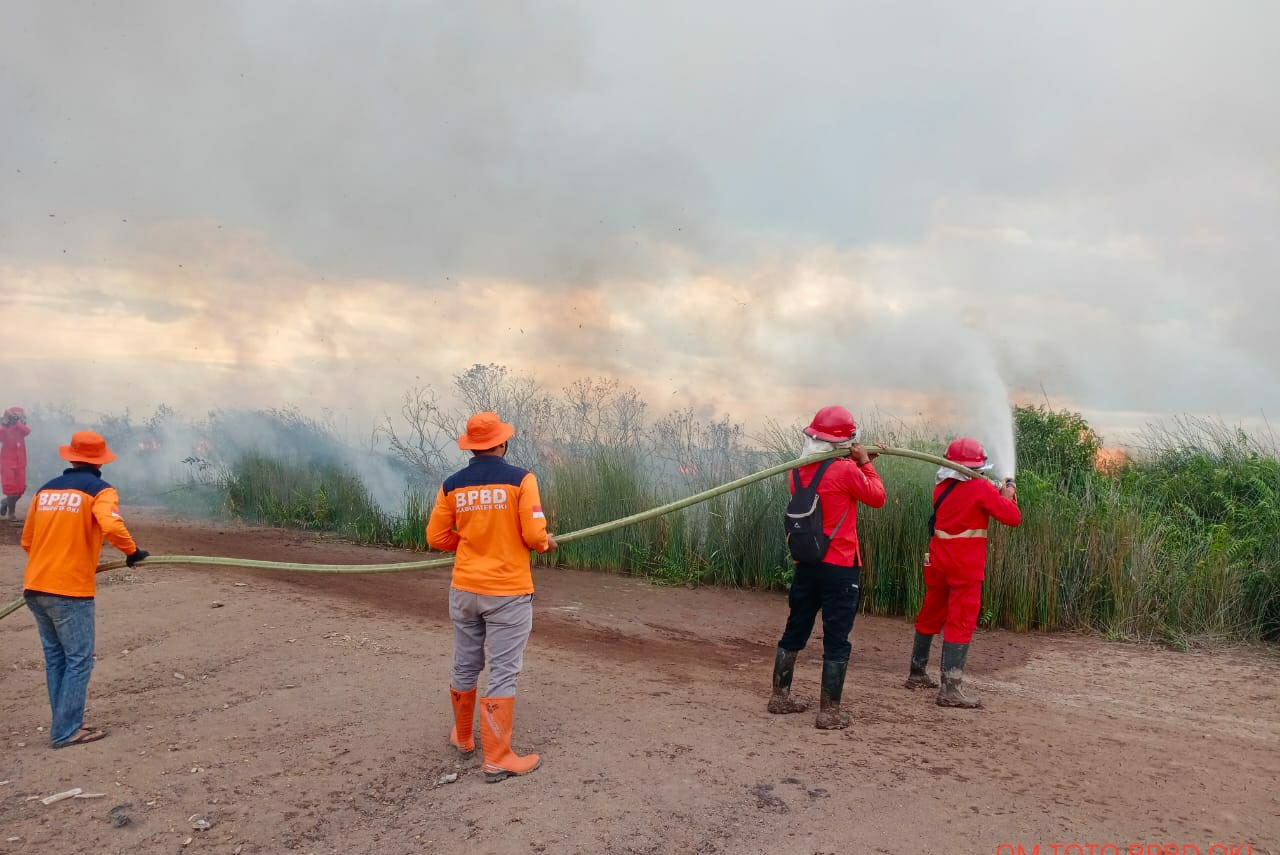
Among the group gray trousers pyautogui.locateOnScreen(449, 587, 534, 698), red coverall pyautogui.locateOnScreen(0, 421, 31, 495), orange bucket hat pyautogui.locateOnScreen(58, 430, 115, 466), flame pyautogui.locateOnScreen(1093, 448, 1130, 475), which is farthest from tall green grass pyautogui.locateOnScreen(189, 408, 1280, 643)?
orange bucket hat pyautogui.locateOnScreen(58, 430, 115, 466)

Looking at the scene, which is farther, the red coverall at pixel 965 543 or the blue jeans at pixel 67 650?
the red coverall at pixel 965 543

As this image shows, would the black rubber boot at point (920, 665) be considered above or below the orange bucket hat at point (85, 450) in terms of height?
below

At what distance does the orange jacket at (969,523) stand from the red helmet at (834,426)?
3.49ft

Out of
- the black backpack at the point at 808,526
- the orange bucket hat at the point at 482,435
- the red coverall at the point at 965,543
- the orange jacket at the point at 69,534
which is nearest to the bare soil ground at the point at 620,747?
the red coverall at the point at 965,543

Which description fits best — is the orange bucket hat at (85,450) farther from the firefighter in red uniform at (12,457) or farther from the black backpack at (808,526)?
the firefighter in red uniform at (12,457)

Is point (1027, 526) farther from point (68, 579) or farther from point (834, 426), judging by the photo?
point (68, 579)

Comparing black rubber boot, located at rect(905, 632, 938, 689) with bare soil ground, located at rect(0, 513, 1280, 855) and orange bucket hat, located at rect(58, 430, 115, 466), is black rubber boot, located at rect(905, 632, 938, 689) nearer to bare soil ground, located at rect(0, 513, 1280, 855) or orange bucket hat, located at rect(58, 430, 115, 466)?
bare soil ground, located at rect(0, 513, 1280, 855)

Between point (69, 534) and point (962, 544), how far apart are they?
544cm

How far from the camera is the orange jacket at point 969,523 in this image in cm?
559

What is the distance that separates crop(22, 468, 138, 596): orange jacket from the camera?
479 cm

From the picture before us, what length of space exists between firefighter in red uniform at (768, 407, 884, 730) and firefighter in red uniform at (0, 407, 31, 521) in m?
12.6

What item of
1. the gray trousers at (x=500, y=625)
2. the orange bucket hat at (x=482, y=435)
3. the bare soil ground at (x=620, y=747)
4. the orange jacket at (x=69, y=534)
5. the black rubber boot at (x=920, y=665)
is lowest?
the bare soil ground at (x=620, y=747)

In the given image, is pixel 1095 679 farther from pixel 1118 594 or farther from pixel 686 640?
pixel 686 640

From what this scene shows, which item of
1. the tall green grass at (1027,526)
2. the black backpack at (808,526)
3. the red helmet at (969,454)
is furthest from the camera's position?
the tall green grass at (1027,526)
